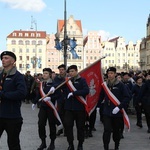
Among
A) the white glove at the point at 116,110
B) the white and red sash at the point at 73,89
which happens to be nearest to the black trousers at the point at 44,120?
the white and red sash at the point at 73,89

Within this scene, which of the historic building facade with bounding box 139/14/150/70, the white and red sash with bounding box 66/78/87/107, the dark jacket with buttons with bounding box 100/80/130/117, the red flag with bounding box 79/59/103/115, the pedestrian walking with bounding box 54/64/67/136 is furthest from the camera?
the historic building facade with bounding box 139/14/150/70

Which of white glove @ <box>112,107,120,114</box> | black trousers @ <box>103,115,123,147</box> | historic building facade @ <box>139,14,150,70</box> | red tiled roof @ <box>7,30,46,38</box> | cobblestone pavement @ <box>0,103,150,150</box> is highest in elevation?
red tiled roof @ <box>7,30,46,38</box>

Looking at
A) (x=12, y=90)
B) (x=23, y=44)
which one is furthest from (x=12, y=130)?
(x=23, y=44)

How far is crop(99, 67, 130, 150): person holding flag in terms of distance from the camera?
8.17 meters

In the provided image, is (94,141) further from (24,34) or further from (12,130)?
(24,34)

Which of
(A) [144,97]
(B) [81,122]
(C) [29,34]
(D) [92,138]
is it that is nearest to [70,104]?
(B) [81,122]

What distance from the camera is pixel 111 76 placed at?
854cm

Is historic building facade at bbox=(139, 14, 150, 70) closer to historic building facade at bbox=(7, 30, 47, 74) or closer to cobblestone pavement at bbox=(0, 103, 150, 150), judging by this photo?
historic building facade at bbox=(7, 30, 47, 74)

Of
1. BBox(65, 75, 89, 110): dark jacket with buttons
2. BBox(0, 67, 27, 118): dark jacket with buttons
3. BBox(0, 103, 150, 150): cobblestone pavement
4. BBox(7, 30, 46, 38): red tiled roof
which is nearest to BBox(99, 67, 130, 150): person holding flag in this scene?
BBox(65, 75, 89, 110): dark jacket with buttons

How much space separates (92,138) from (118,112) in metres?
2.38

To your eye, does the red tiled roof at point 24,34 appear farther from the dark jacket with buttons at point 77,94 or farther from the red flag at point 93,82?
the dark jacket with buttons at point 77,94

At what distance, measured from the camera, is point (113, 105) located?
329 inches

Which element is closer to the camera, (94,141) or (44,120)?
(44,120)

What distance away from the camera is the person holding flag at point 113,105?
26.8ft
